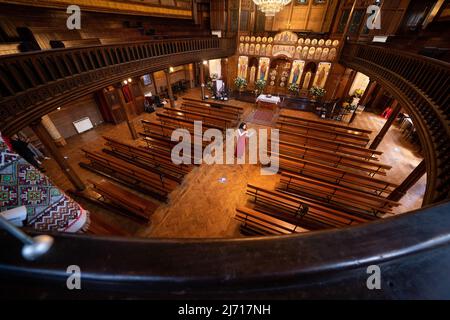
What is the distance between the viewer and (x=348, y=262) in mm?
574

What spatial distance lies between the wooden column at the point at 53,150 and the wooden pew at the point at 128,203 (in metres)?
1.06

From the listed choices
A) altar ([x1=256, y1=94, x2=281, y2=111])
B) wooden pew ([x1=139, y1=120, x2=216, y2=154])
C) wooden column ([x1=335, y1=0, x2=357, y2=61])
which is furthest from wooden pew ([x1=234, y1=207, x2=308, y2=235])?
wooden column ([x1=335, y1=0, x2=357, y2=61])

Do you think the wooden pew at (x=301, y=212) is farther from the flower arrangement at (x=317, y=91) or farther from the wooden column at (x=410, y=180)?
the flower arrangement at (x=317, y=91)

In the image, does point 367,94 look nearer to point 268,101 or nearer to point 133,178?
point 268,101

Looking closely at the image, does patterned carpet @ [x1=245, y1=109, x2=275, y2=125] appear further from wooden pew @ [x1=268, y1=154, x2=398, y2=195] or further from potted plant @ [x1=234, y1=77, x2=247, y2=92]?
wooden pew @ [x1=268, y1=154, x2=398, y2=195]

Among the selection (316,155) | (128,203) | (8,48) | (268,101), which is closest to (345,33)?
(268,101)

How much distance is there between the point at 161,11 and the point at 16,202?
12.6 metres

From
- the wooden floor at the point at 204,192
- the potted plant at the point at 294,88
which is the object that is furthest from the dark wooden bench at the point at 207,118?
the potted plant at the point at 294,88

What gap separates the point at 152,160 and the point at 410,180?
7383 millimetres

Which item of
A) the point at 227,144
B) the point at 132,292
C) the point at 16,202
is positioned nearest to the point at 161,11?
the point at 227,144

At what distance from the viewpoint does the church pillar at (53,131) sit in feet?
22.4

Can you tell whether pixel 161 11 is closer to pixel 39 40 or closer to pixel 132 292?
pixel 39 40

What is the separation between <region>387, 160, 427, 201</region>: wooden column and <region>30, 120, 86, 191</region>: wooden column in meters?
8.81

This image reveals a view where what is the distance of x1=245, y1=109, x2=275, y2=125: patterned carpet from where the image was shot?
998cm
